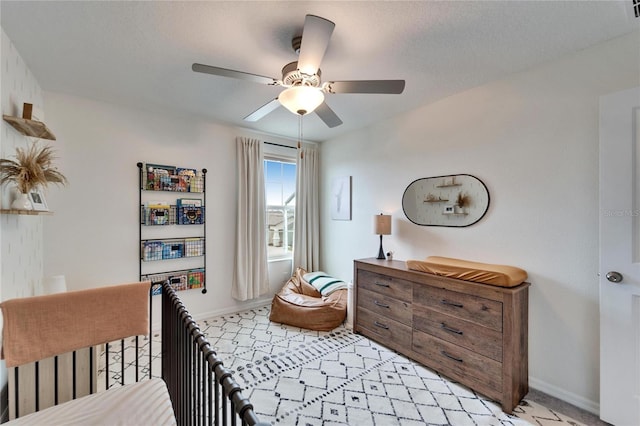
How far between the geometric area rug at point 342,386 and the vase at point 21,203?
147 centimetres

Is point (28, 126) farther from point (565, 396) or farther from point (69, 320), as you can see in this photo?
point (565, 396)

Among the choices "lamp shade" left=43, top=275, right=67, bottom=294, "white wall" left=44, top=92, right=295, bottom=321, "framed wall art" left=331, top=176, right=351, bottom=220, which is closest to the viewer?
"lamp shade" left=43, top=275, right=67, bottom=294

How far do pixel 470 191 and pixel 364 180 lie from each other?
1.41m

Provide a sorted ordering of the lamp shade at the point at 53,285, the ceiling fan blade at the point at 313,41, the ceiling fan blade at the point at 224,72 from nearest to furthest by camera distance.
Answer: the ceiling fan blade at the point at 313,41, the ceiling fan blade at the point at 224,72, the lamp shade at the point at 53,285

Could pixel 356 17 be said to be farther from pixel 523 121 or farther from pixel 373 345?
pixel 373 345

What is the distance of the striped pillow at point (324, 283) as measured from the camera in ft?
11.6

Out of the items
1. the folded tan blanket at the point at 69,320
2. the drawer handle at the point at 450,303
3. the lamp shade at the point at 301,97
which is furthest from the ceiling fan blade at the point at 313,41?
the drawer handle at the point at 450,303

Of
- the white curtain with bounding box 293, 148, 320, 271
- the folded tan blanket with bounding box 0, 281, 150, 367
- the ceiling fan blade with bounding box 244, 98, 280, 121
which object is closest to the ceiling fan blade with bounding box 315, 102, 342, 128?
the ceiling fan blade with bounding box 244, 98, 280, 121

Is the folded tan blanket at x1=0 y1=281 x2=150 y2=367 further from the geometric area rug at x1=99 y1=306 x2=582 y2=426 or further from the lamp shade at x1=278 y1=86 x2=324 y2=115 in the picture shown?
the lamp shade at x1=278 y1=86 x2=324 y2=115

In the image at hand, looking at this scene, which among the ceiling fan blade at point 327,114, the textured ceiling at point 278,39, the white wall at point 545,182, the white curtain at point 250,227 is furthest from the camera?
the white curtain at point 250,227

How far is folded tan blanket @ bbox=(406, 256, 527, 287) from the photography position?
197 cm

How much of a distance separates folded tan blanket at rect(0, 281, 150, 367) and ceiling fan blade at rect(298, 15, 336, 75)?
1.63 meters

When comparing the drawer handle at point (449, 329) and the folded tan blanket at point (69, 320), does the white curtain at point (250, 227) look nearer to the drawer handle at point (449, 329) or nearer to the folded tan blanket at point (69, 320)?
the folded tan blanket at point (69, 320)

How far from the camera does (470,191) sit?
8.41 feet
